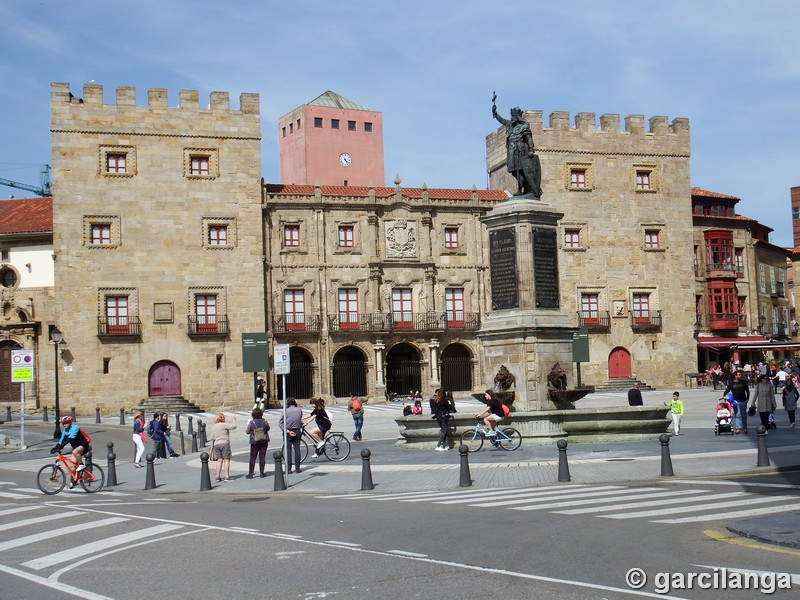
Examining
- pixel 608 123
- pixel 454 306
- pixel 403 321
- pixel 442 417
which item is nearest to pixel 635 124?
pixel 608 123

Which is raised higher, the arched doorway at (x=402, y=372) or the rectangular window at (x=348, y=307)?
the rectangular window at (x=348, y=307)

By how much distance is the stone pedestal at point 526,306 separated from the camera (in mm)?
25281

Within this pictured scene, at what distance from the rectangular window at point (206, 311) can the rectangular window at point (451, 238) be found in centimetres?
1374

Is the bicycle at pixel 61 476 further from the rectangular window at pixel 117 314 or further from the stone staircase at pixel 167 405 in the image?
the rectangular window at pixel 117 314

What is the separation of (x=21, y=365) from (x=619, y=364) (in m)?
36.2

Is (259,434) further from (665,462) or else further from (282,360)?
(665,462)

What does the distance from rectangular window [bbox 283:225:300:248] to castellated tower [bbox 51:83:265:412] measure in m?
2.13

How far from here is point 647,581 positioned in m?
9.22

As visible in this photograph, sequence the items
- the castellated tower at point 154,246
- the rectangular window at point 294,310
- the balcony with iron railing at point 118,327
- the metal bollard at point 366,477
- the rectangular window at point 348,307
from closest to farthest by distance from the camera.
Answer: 1. the metal bollard at point 366,477
2. the balcony with iron railing at point 118,327
3. the castellated tower at point 154,246
4. the rectangular window at point 294,310
5. the rectangular window at point 348,307

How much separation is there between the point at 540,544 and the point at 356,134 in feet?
237

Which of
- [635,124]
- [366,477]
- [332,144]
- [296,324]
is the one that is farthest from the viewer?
[332,144]

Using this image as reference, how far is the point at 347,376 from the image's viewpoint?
186ft

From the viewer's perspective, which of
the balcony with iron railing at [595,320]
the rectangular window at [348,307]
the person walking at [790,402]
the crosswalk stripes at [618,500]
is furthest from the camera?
the balcony with iron railing at [595,320]

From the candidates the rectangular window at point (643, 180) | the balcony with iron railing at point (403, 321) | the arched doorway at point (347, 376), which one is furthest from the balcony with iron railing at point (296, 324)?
the rectangular window at point (643, 180)
